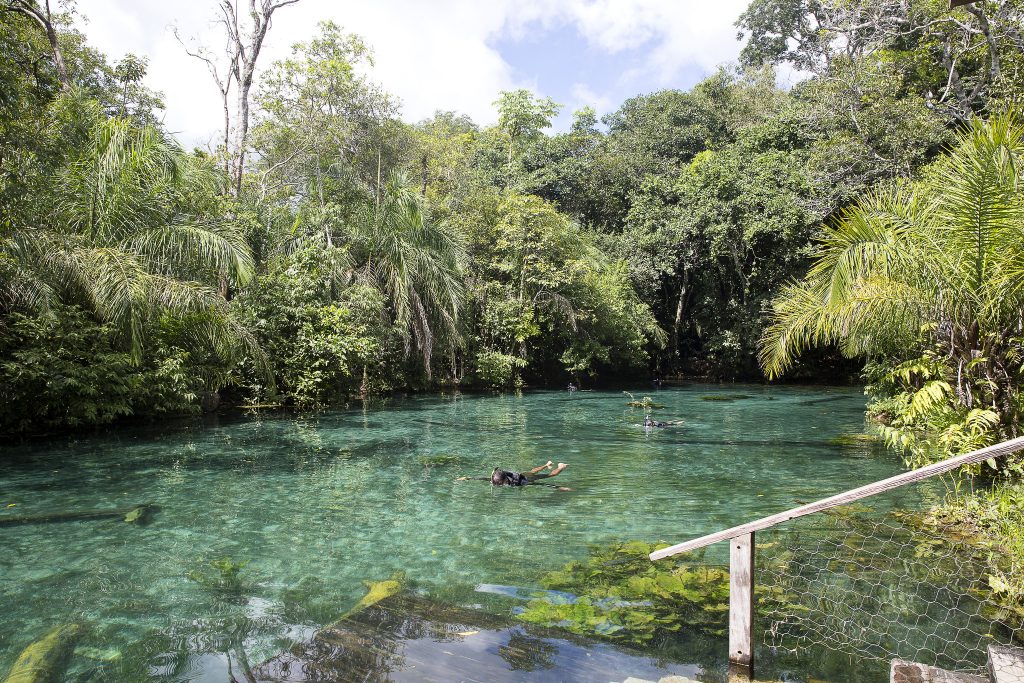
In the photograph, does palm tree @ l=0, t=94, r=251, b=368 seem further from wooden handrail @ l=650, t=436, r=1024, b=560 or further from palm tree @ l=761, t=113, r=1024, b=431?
wooden handrail @ l=650, t=436, r=1024, b=560

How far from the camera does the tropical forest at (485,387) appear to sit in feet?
15.6

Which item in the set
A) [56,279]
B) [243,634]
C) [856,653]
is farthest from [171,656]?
[56,279]

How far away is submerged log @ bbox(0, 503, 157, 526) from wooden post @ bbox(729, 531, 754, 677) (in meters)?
6.21

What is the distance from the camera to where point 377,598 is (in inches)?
205

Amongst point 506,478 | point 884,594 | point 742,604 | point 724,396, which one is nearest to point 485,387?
point 724,396

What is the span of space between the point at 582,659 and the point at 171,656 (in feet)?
8.29

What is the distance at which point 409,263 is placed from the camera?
754 inches

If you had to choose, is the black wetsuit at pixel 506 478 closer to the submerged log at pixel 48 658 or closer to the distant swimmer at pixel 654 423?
the submerged log at pixel 48 658

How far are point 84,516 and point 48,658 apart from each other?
3666 mm

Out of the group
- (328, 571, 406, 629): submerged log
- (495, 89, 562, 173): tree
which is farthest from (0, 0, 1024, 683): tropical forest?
(495, 89, 562, 173): tree

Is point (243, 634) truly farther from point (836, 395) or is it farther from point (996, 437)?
point (836, 395)

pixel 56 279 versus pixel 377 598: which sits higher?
pixel 56 279

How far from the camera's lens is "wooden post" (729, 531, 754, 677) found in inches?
142

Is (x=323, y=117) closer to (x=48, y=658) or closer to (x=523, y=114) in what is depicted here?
(x=523, y=114)
